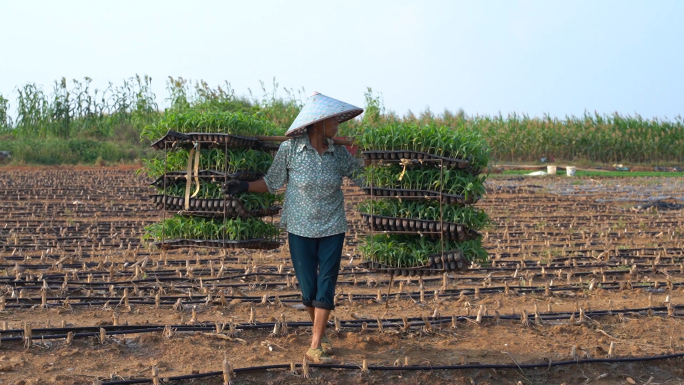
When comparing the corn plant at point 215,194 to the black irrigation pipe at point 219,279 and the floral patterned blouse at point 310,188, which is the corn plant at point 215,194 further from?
the black irrigation pipe at point 219,279

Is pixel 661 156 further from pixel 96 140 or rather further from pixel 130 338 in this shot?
pixel 130 338

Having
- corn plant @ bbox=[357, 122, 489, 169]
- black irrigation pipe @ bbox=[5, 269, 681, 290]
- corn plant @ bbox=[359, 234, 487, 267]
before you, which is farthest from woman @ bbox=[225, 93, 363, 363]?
black irrigation pipe @ bbox=[5, 269, 681, 290]

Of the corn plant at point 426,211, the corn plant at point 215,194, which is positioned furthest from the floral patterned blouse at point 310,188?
the corn plant at point 215,194

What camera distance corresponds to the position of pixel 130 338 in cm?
500

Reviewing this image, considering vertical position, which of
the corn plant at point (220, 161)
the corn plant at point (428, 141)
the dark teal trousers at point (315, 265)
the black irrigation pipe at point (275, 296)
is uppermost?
the corn plant at point (428, 141)

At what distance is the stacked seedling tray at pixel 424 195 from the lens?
197 inches

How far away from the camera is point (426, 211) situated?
5.11m

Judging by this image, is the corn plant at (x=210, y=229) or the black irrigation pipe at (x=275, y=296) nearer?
the corn plant at (x=210, y=229)

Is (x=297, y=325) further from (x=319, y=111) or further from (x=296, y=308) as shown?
(x=319, y=111)

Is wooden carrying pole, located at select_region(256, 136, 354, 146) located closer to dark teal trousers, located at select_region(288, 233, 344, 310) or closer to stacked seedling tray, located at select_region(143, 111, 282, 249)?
stacked seedling tray, located at select_region(143, 111, 282, 249)

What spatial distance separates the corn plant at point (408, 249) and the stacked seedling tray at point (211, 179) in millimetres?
799

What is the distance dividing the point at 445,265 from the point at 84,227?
285 inches

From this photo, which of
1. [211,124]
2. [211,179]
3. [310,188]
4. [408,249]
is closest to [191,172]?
[211,179]

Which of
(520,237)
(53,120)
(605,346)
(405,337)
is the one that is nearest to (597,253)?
(520,237)
